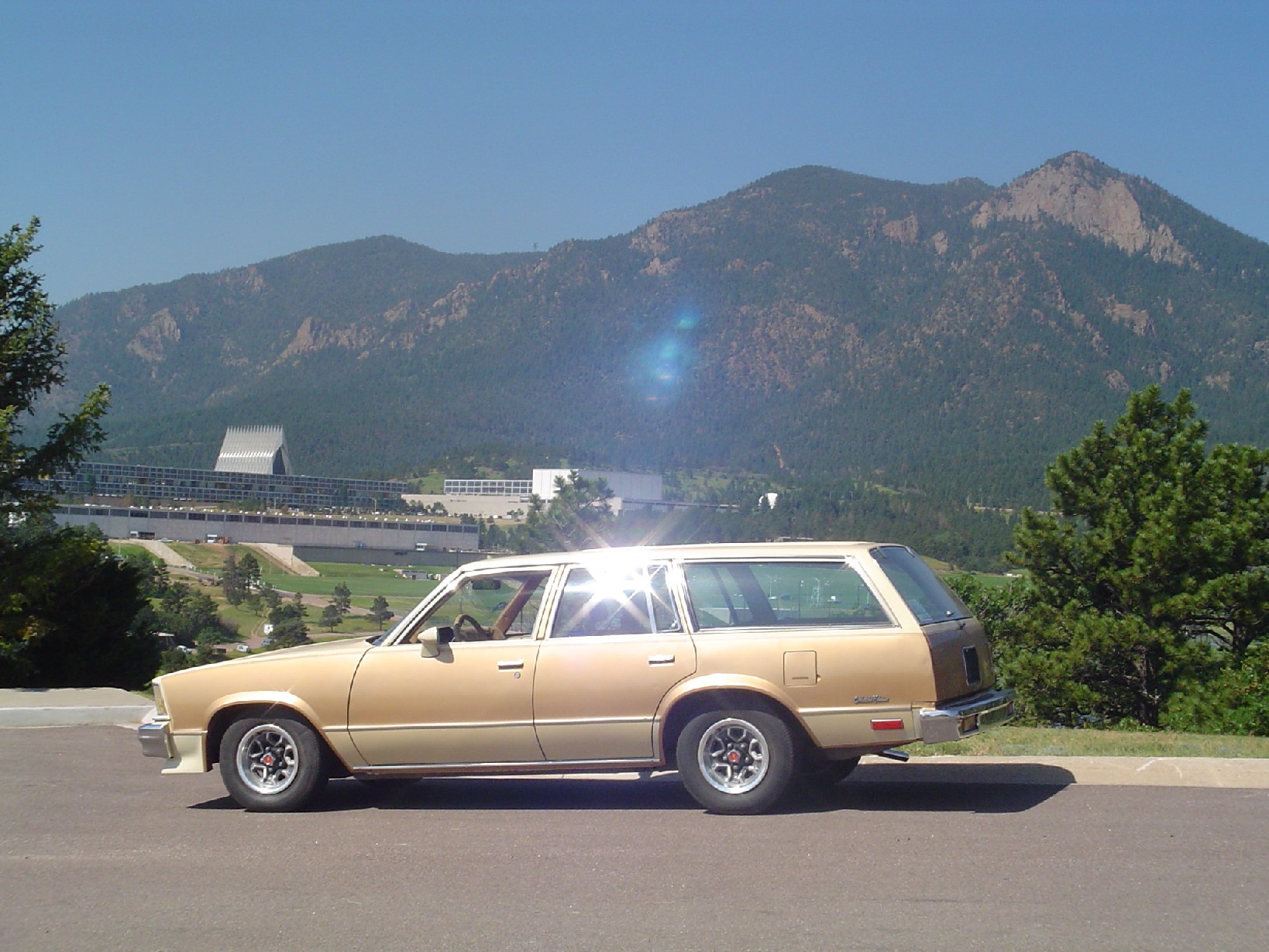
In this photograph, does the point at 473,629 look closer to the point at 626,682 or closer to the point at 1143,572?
the point at 626,682

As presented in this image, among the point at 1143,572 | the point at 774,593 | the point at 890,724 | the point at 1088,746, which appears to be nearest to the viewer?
the point at 890,724

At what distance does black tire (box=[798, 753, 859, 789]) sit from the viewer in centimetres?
834

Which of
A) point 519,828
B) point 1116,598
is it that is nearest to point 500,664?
point 519,828

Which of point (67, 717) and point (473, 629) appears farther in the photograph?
point (67, 717)

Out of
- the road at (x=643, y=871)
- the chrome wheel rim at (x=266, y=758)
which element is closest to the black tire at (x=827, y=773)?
the road at (x=643, y=871)

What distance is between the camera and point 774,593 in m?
7.89

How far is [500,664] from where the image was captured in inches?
311

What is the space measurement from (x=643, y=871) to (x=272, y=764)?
3.17m

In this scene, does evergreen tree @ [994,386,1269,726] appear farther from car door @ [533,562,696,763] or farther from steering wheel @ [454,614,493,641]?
steering wheel @ [454,614,493,641]

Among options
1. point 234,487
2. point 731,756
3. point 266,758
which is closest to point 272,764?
point 266,758

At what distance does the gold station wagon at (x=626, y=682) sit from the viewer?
7.46 metres

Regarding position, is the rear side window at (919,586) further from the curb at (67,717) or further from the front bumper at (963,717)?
the curb at (67,717)

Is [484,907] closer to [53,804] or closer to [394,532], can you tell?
[53,804]

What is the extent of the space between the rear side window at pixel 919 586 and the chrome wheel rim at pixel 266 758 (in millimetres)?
4044
